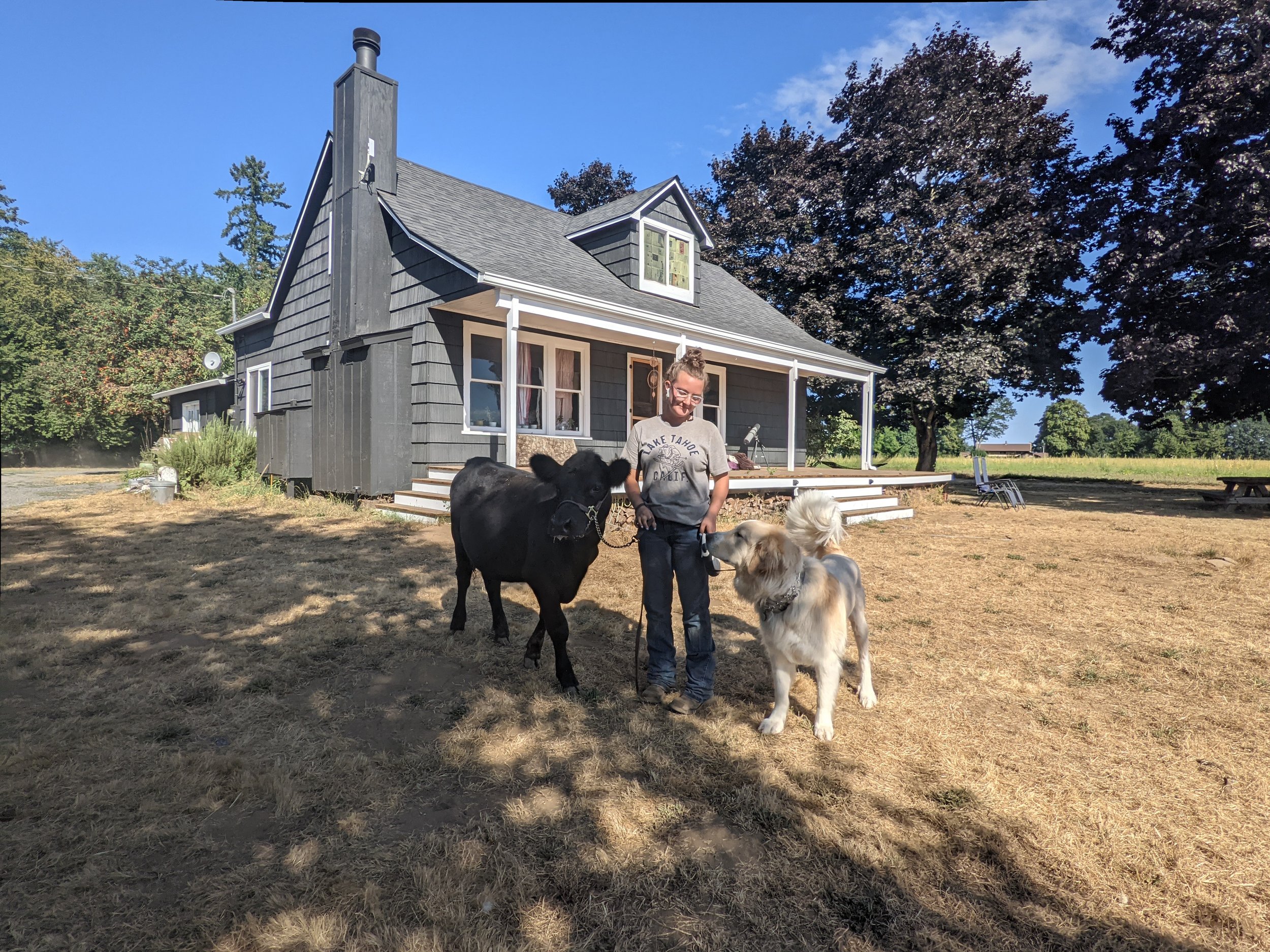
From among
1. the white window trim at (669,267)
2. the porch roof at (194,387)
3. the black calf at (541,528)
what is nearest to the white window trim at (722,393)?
the white window trim at (669,267)

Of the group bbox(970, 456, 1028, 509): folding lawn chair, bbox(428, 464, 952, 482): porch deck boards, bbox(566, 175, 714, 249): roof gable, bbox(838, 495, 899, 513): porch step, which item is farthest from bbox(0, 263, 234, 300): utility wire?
bbox(970, 456, 1028, 509): folding lawn chair

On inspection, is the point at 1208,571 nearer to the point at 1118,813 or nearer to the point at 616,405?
the point at 1118,813

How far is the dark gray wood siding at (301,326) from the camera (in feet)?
42.2

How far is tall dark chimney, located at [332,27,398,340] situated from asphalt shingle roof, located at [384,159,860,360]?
50cm

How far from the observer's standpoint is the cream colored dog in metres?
3.15

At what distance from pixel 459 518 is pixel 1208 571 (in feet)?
28.1

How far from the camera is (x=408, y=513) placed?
31.7 ft

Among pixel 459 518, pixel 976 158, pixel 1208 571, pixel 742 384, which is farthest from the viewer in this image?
pixel 976 158

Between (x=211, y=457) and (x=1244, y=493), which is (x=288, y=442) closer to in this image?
(x=211, y=457)

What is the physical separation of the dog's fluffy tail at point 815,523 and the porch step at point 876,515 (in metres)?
8.27

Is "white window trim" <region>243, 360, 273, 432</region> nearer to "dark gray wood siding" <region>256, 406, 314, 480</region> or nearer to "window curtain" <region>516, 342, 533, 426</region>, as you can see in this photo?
"dark gray wood siding" <region>256, 406, 314, 480</region>

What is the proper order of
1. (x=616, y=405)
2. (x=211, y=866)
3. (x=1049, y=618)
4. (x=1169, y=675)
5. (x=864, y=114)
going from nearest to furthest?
(x=211, y=866)
(x=1169, y=675)
(x=1049, y=618)
(x=616, y=405)
(x=864, y=114)

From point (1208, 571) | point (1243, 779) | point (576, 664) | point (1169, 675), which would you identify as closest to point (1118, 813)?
point (1243, 779)

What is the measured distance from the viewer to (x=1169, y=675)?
13.6ft
